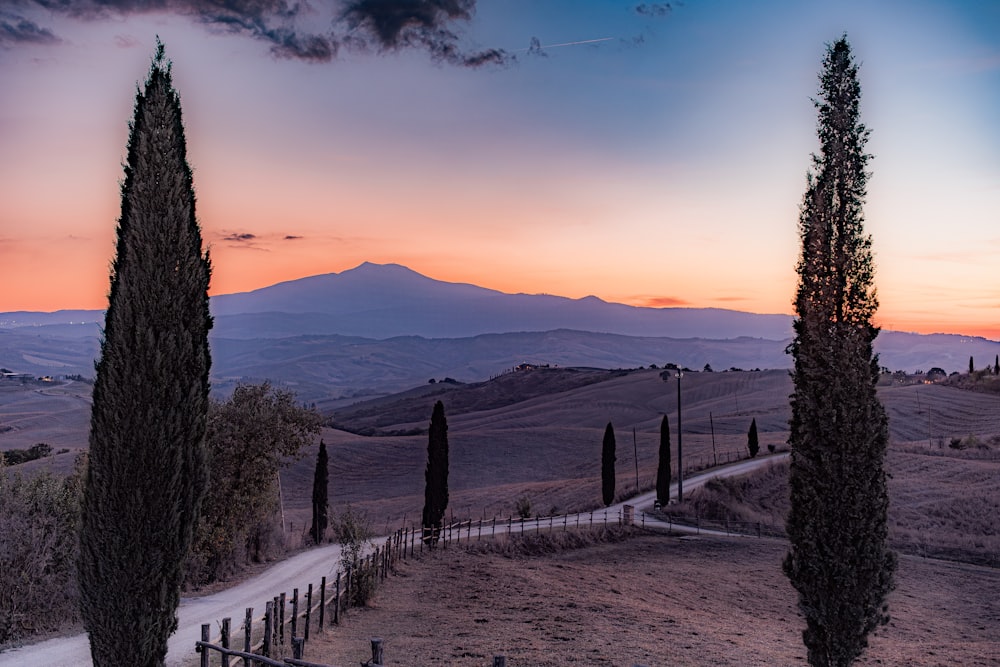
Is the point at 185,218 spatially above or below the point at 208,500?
above

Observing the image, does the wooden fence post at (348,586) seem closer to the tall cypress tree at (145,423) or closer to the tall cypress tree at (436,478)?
the tall cypress tree at (145,423)

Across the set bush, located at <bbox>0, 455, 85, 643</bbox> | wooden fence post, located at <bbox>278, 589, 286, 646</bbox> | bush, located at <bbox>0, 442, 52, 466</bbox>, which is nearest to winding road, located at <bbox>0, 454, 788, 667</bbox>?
bush, located at <bbox>0, 455, 85, 643</bbox>

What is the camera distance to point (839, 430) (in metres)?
14.3

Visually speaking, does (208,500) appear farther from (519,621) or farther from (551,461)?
(551,461)

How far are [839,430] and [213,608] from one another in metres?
18.9

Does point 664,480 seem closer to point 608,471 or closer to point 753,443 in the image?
point 608,471

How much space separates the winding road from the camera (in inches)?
682

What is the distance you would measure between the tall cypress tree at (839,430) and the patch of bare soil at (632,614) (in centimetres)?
503

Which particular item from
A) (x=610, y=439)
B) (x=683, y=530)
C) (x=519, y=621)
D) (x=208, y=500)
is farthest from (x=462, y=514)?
(x=519, y=621)

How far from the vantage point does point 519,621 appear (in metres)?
22.4

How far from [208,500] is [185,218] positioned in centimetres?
1837

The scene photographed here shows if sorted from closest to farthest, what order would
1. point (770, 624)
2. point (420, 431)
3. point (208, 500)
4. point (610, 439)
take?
point (770, 624) → point (208, 500) → point (610, 439) → point (420, 431)

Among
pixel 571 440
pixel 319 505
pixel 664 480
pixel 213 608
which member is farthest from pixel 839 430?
pixel 571 440

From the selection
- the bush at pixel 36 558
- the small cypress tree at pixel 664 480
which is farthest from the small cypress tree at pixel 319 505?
the bush at pixel 36 558
